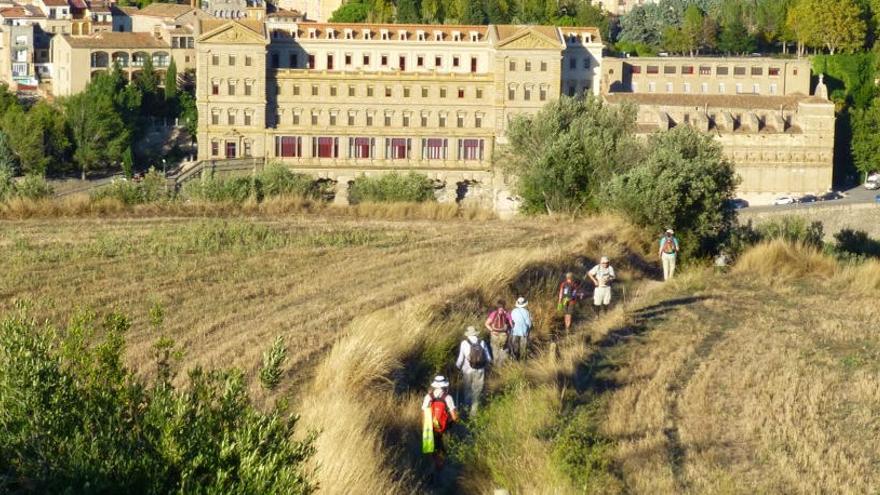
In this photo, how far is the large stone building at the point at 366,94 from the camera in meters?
69.6

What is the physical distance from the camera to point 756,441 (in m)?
15.2

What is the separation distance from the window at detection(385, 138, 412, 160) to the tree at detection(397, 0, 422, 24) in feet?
50.7

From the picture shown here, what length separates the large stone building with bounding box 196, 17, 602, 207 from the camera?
69.6 m

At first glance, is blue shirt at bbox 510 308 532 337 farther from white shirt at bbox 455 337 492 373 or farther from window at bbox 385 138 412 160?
window at bbox 385 138 412 160

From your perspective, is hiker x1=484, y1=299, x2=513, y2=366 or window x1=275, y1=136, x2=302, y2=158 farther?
window x1=275, y1=136, x2=302, y2=158

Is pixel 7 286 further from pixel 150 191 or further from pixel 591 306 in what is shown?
pixel 150 191

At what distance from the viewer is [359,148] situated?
232ft

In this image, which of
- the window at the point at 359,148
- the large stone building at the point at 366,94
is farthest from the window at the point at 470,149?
the window at the point at 359,148

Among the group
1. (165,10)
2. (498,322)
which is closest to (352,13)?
(165,10)

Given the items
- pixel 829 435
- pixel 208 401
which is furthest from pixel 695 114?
pixel 208 401

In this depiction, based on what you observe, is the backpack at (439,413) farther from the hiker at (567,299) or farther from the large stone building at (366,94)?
the large stone building at (366,94)

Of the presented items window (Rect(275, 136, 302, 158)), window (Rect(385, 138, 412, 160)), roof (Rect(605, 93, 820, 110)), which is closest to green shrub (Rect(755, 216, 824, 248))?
window (Rect(385, 138, 412, 160))

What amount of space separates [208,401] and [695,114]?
63381 mm

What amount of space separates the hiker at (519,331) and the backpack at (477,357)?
217cm
